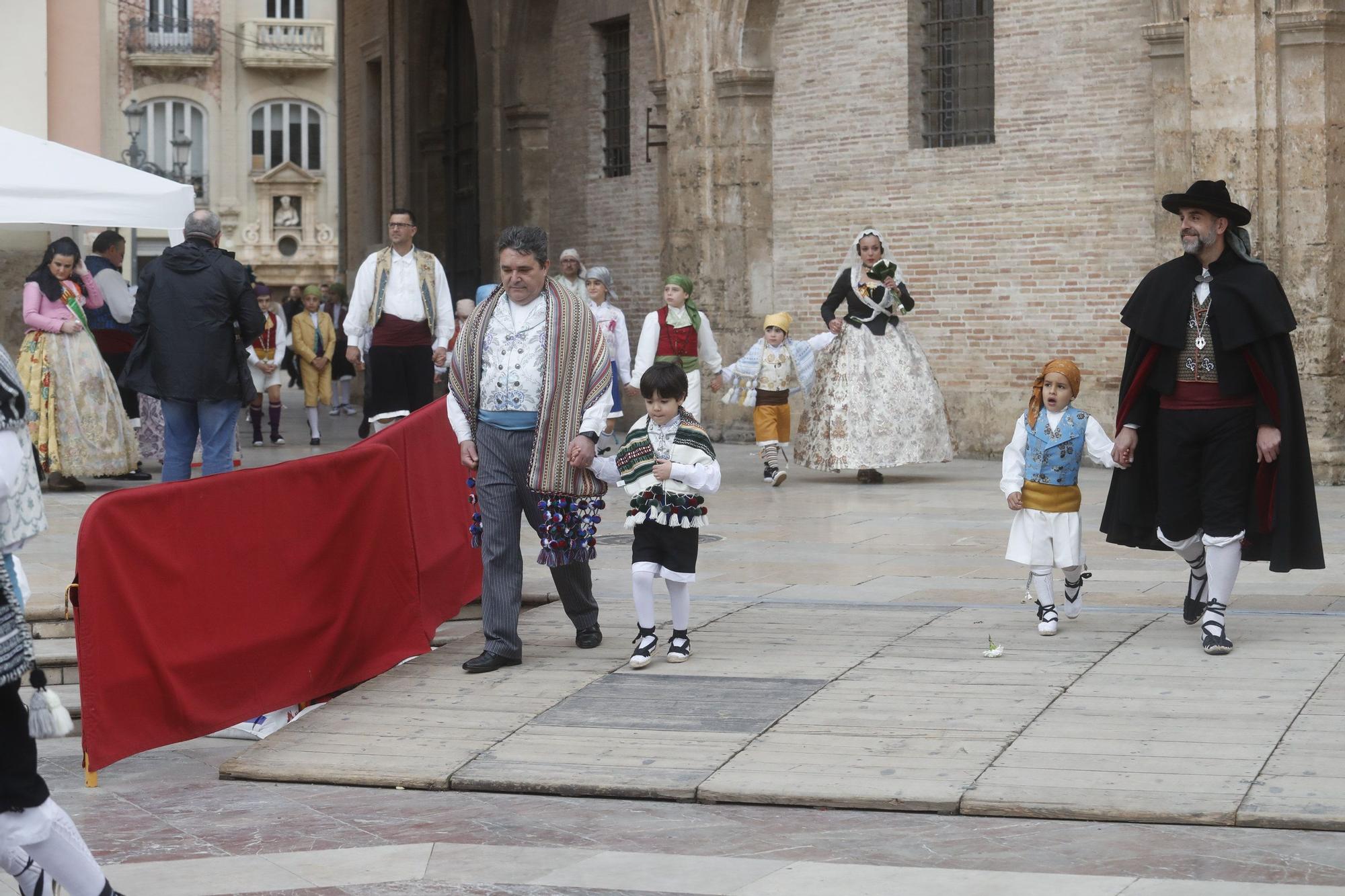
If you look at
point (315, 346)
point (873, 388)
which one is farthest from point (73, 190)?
point (315, 346)

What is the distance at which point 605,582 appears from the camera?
10.2m

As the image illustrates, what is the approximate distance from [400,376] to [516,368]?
249 inches

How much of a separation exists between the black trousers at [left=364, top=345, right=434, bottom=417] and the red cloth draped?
5397 millimetres

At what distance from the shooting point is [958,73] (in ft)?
59.8

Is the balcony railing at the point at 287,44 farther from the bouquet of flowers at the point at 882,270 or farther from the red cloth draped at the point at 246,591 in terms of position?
the red cloth draped at the point at 246,591

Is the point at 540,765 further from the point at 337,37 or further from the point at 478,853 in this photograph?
the point at 337,37

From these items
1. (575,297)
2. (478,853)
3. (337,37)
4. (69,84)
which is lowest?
(478,853)

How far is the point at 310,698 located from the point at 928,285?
1159cm

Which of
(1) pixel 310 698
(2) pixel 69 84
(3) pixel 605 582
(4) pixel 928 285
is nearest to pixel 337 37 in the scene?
(2) pixel 69 84

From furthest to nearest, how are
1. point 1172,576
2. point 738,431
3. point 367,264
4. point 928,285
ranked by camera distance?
point 738,431 < point 928,285 < point 367,264 < point 1172,576

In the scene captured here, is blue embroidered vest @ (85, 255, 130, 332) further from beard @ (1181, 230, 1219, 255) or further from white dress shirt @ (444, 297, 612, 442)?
beard @ (1181, 230, 1219, 255)

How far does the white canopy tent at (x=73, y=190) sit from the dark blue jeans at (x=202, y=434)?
155 centimetres

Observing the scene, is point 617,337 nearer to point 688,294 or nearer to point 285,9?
point 688,294

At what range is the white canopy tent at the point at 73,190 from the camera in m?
12.1
